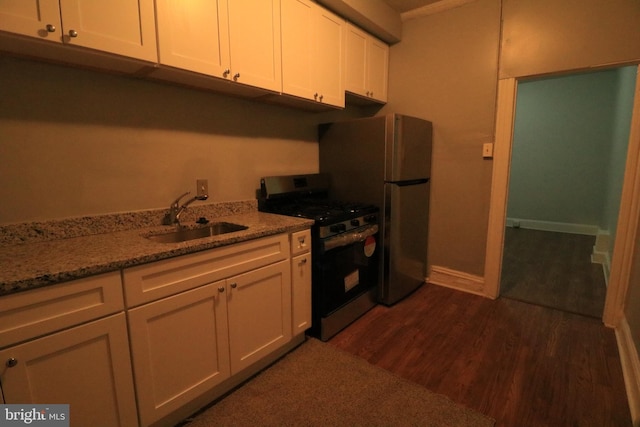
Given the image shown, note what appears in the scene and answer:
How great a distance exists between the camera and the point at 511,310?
2.54 meters

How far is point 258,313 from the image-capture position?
1704 mm

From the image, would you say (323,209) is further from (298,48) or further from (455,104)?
(455,104)

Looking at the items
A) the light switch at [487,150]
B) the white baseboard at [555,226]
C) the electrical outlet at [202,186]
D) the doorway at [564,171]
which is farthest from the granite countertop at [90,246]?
the white baseboard at [555,226]

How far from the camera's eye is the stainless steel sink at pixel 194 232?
69.1 inches

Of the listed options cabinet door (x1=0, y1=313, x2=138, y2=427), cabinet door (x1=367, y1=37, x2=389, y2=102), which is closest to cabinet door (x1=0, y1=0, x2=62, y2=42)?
cabinet door (x1=0, y1=313, x2=138, y2=427)

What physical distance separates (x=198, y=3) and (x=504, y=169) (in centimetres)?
246

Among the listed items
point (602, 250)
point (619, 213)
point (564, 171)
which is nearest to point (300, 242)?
point (619, 213)

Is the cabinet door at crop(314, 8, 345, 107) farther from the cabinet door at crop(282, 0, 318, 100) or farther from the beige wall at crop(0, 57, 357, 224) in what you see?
the beige wall at crop(0, 57, 357, 224)

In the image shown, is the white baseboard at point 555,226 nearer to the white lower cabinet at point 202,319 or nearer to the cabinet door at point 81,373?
the white lower cabinet at point 202,319

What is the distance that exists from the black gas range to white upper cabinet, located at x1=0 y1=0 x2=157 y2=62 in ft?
3.73

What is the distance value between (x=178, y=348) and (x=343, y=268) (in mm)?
1175

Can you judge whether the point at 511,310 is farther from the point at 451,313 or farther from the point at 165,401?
the point at 165,401

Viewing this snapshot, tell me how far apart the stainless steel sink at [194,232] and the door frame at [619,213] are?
83.9 inches

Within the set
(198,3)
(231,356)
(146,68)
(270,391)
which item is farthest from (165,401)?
(198,3)
